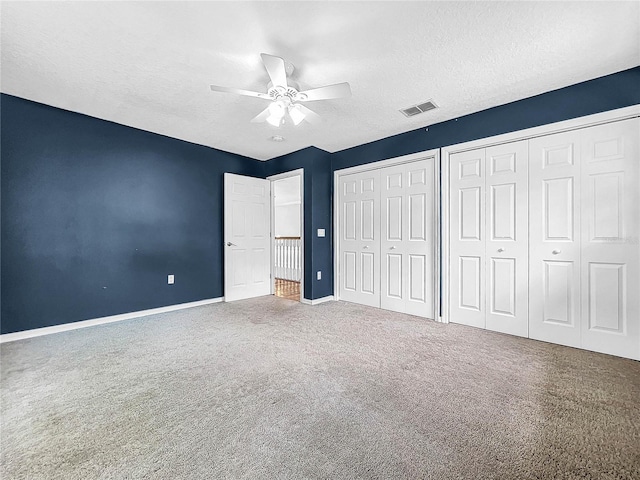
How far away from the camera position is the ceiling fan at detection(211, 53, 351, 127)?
1.93 meters

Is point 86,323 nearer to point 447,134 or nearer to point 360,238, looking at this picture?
point 360,238

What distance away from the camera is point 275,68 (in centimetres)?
190

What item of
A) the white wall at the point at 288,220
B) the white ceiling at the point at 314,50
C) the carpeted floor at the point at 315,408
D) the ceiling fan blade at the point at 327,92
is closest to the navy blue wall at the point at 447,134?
the white ceiling at the point at 314,50

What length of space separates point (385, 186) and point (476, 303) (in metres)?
1.89

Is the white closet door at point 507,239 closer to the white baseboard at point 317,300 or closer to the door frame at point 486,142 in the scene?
the door frame at point 486,142

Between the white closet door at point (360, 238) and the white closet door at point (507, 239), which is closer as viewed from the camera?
the white closet door at point (507, 239)

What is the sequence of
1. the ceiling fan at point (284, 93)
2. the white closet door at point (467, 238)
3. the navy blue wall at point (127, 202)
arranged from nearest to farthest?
the ceiling fan at point (284, 93)
the navy blue wall at point (127, 202)
the white closet door at point (467, 238)

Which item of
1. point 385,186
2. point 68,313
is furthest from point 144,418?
point 385,186

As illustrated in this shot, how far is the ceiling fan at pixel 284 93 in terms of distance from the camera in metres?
1.93

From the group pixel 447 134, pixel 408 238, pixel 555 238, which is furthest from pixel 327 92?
pixel 555 238

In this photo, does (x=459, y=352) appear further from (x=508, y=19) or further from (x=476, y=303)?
(x=508, y=19)

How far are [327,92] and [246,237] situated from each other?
3049 mm

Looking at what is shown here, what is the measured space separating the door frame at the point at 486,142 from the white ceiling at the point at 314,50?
35 centimetres

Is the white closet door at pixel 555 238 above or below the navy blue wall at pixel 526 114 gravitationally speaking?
below
